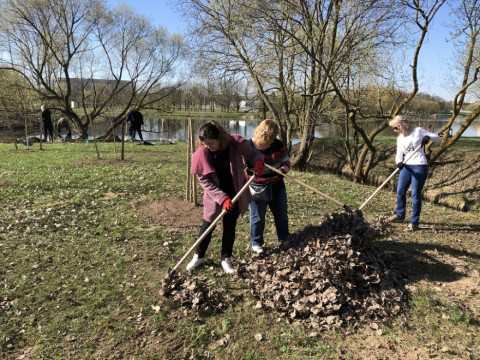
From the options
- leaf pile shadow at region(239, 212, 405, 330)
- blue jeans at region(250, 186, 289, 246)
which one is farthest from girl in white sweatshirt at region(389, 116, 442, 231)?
blue jeans at region(250, 186, 289, 246)

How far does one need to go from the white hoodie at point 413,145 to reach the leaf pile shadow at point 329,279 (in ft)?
6.79

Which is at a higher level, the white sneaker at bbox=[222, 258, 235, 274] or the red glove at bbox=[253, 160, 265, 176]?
the red glove at bbox=[253, 160, 265, 176]

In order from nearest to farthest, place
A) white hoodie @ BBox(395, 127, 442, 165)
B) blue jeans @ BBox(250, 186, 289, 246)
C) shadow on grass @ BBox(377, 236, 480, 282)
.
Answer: shadow on grass @ BBox(377, 236, 480, 282), blue jeans @ BBox(250, 186, 289, 246), white hoodie @ BBox(395, 127, 442, 165)

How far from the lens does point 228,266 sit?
4492 millimetres

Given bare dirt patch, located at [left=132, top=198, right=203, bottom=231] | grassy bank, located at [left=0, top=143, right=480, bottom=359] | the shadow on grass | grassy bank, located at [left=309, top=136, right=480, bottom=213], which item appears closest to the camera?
grassy bank, located at [left=0, top=143, right=480, bottom=359]

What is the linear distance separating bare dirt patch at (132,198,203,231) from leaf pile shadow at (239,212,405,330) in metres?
2.12

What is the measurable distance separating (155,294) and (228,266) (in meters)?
1.04

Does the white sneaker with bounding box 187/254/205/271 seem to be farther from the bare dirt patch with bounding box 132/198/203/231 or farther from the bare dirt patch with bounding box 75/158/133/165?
the bare dirt patch with bounding box 75/158/133/165

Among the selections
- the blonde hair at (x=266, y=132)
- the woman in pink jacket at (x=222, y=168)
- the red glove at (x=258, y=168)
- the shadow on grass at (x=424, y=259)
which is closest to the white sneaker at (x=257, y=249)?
the woman in pink jacket at (x=222, y=168)

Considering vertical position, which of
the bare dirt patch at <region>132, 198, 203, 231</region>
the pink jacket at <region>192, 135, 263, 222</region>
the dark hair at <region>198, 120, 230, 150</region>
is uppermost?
the dark hair at <region>198, 120, 230, 150</region>

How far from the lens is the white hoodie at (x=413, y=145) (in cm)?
574

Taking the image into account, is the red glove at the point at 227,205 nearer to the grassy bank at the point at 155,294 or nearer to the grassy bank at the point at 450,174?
the grassy bank at the point at 155,294

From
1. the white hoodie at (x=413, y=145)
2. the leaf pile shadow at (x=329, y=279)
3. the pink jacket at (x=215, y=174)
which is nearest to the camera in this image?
the leaf pile shadow at (x=329, y=279)

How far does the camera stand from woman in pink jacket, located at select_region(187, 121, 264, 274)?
152 inches
